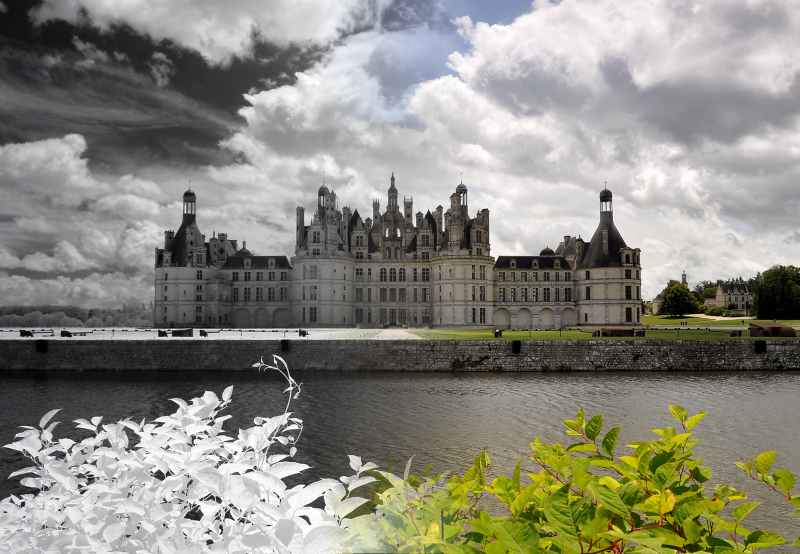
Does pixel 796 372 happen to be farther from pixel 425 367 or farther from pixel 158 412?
pixel 158 412

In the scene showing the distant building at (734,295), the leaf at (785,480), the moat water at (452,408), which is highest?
the distant building at (734,295)

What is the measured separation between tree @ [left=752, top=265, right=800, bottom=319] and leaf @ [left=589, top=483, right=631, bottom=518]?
8193cm

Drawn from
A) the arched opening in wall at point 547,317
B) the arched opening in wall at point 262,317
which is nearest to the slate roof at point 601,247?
the arched opening in wall at point 547,317

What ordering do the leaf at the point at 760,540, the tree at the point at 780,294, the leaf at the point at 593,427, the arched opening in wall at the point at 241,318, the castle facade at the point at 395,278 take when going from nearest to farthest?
the leaf at the point at 760,540 < the leaf at the point at 593,427 < the castle facade at the point at 395,278 < the arched opening in wall at the point at 241,318 < the tree at the point at 780,294

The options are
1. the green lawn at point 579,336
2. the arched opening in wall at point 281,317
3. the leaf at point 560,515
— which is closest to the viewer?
the leaf at point 560,515

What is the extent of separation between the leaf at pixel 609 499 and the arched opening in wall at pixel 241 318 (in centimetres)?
6689

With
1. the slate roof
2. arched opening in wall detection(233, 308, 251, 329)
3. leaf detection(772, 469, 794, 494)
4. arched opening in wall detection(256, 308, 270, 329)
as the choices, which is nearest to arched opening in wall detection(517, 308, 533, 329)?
the slate roof

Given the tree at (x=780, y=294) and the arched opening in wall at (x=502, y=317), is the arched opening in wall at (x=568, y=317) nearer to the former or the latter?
the arched opening in wall at (x=502, y=317)

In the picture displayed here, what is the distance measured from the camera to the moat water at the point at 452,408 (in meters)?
13.9

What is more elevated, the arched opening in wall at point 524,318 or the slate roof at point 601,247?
the slate roof at point 601,247

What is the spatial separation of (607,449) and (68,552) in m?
2.81

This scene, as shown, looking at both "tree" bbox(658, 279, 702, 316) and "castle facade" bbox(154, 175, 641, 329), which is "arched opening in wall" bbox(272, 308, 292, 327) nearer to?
"castle facade" bbox(154, 175, 641, 329)

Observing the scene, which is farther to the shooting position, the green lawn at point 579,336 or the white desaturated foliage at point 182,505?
the green lawn at point 579,336

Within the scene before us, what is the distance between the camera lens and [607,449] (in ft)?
8.50
